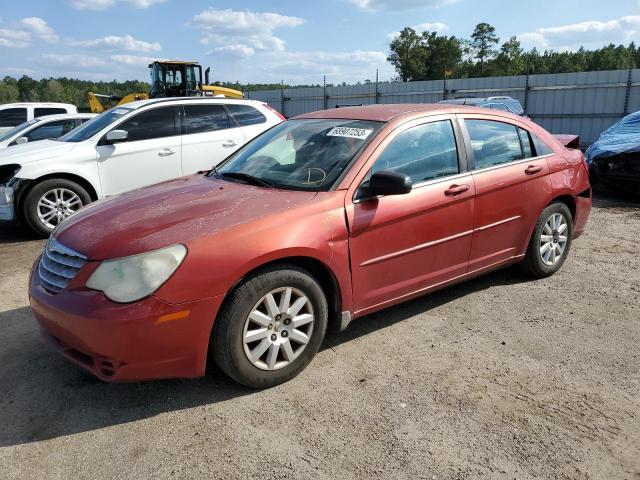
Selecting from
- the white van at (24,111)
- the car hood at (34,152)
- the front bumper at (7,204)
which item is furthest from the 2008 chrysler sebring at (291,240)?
the white van at (24,111)

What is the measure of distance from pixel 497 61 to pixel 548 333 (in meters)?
77.3

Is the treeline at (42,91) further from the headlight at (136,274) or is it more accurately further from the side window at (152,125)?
the headlight at (136,274)

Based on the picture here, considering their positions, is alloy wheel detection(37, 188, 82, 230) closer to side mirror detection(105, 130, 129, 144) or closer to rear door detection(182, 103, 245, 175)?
side mirror detection(105, 130, 129, 144)

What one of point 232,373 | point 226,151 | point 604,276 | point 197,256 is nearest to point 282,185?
point 197,256

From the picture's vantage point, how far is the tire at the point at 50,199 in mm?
6543

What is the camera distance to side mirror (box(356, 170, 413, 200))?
3.22 meters

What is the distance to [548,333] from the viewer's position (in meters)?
3.78

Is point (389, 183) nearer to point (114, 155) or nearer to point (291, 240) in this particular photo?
point (291, 240)

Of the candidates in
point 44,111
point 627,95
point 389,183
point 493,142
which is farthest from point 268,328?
point 627,95

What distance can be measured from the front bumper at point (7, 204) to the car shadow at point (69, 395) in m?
3.37

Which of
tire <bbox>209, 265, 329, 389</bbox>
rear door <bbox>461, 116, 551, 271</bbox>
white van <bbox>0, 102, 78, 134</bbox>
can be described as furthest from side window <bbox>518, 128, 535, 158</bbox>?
white van <bbox>0, 102, 78, 134</bbox>

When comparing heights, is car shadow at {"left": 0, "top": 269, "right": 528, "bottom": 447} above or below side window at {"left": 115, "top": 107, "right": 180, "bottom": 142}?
below

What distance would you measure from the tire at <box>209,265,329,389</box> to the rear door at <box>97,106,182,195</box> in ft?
15.3

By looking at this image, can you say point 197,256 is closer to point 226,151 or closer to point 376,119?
point 376,119
